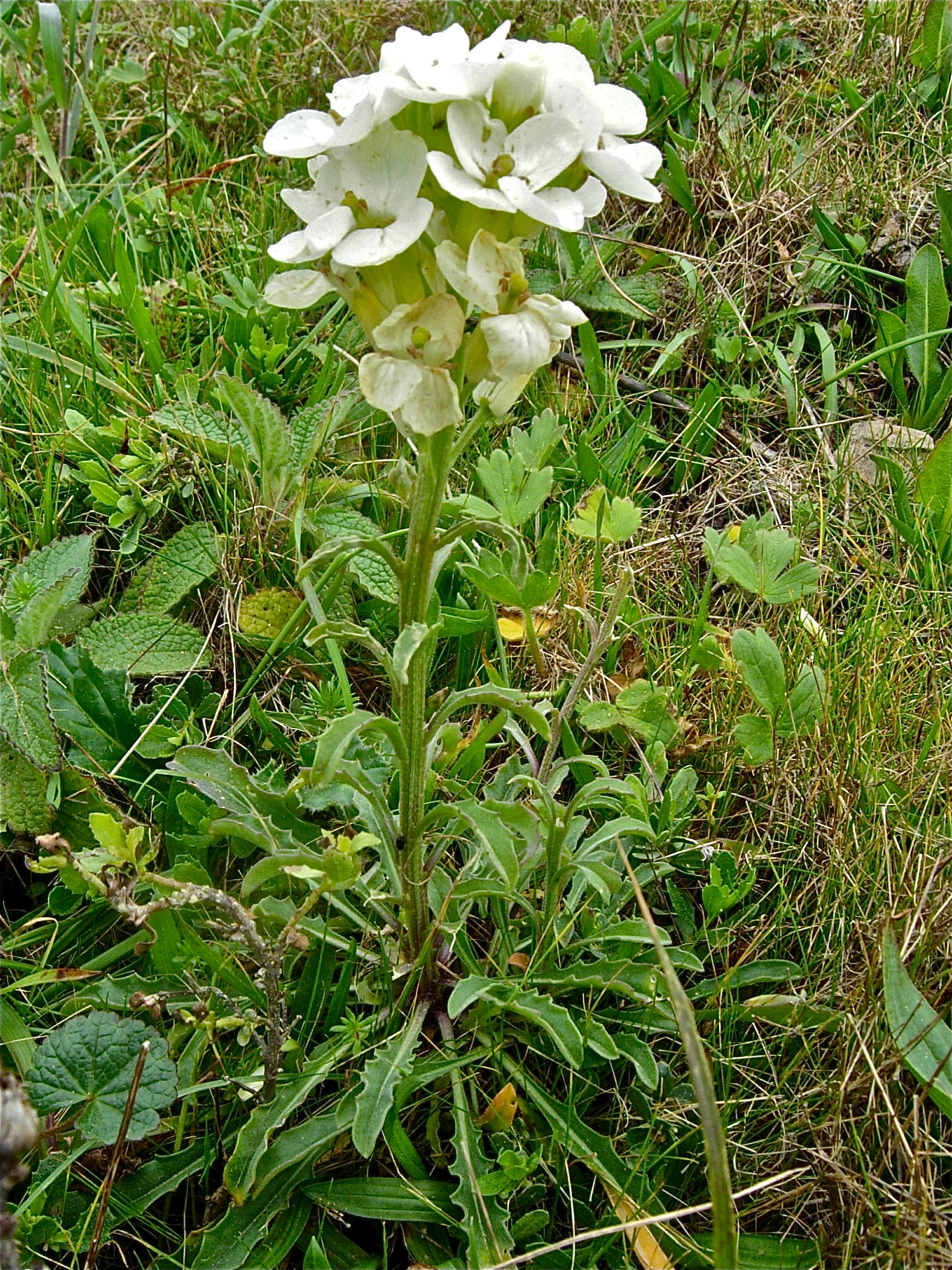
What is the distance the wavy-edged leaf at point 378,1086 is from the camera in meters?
1.39

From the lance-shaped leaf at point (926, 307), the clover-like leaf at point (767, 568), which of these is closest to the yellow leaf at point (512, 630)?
the clover-like leaf at point (767, 568)

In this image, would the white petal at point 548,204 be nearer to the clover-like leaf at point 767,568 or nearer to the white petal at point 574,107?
the white petal at point 574,107

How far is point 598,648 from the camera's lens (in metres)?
1.69

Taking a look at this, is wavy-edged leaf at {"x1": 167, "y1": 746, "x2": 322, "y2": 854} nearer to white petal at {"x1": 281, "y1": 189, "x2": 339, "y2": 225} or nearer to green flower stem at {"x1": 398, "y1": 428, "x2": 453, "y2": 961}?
green flower stem at {"x1": 398, "y1": 428, "x2": 453, "y2": 961}

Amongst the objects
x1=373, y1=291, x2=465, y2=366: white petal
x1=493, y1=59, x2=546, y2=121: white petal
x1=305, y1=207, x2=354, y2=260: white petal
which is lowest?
x1=373, y1=291, x2=465, y2=366: white petal

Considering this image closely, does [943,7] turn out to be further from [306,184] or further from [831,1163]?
[831,1163]

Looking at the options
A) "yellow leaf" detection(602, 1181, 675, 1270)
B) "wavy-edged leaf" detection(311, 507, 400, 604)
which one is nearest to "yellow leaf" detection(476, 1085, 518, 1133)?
"yellow leaf" detection(602, 1181, 675, 1270)

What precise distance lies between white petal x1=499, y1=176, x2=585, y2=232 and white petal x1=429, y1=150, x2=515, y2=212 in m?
0.01

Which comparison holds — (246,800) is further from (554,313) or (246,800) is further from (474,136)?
(474,136)

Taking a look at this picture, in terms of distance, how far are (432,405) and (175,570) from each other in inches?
44.1

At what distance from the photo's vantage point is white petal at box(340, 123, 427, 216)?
3.63 ft

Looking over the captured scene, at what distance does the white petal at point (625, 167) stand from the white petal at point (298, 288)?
33cm

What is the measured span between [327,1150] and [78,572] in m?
1.13

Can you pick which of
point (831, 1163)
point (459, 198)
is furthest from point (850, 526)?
point (459, 198)
